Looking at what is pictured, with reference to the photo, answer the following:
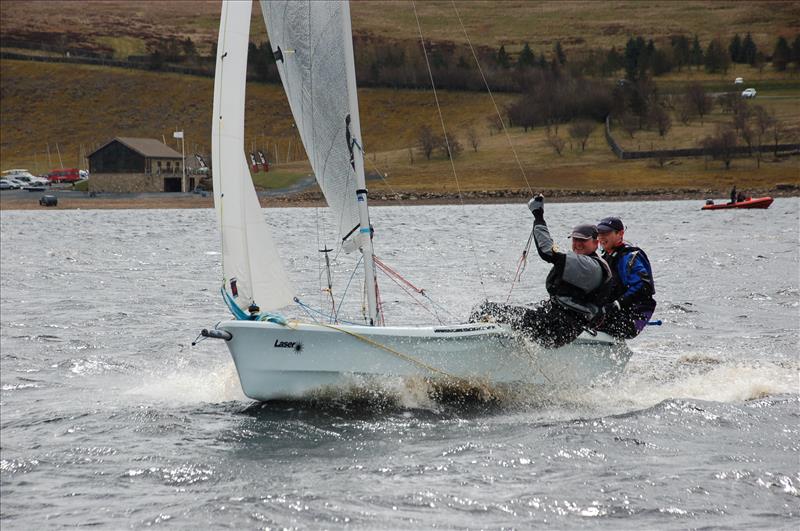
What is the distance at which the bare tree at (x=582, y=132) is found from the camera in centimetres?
11012

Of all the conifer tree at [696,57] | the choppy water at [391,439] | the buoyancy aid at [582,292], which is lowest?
the choppy water at [391,439]

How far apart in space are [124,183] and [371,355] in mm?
98599

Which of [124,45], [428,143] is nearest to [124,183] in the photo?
[428,143]

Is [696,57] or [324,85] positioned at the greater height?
[696,57]

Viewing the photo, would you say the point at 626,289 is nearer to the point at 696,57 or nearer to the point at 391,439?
→ the point at 391,439

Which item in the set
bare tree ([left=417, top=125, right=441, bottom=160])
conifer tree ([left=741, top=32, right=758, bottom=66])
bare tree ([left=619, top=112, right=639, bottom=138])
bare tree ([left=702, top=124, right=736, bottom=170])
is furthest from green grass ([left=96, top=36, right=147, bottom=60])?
bare tree ([left=702, top=124, right=736, bottom=170])

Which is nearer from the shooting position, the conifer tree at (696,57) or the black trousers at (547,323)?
the black trousers at (547,323)

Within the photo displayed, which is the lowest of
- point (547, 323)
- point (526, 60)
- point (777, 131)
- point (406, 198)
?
point (406, 198)

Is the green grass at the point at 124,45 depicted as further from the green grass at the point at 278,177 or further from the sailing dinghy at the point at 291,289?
the sailing dinghy at the point at 291,289

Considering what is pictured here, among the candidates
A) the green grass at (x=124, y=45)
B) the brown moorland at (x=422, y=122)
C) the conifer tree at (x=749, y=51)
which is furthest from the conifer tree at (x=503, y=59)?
the green grass at (x=124, y=45)

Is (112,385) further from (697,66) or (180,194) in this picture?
(697,66)

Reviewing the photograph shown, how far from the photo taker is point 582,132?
362 feet

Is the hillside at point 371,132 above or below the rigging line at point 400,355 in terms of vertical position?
above

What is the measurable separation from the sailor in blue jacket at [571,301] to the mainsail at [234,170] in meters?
3.23
